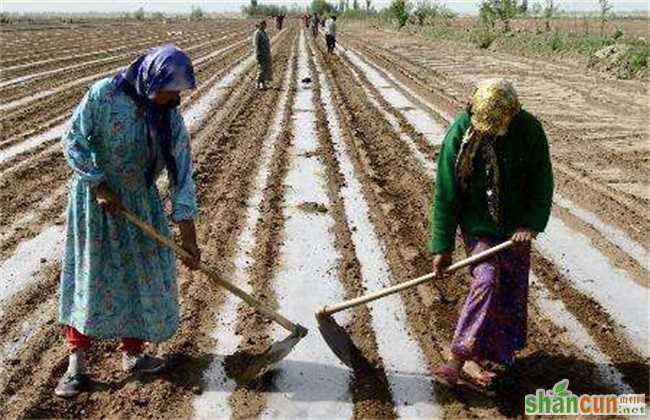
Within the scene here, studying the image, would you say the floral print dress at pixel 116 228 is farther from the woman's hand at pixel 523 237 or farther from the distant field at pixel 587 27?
the distant field at pixel 587 27

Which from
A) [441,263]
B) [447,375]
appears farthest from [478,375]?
[441,263]

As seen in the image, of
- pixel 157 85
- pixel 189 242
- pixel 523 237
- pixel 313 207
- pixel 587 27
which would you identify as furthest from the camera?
pixel 587 27

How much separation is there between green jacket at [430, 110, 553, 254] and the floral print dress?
1186mm

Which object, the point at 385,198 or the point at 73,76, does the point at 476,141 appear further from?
the point at 73,76

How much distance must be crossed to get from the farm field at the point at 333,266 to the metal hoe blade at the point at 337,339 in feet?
0.34

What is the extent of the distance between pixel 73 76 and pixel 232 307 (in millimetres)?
13533

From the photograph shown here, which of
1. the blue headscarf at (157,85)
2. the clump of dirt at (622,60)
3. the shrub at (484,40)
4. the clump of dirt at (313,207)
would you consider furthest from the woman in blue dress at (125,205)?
the shrub at (484,40)

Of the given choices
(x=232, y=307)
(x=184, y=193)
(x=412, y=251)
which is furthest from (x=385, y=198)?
(x=184, y=193)

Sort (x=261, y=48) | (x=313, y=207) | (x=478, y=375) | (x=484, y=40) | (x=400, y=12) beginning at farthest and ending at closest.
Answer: (x=400, y=12)
(x=484, y=40)
(x=261, y=48)
(x=313, y=207)
(x=478, y=375)

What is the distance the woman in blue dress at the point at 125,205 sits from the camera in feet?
9.91

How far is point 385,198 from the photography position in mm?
6641

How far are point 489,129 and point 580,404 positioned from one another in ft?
4.79

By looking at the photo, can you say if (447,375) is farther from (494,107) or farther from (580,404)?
(494,107)

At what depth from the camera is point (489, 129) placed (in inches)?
118
